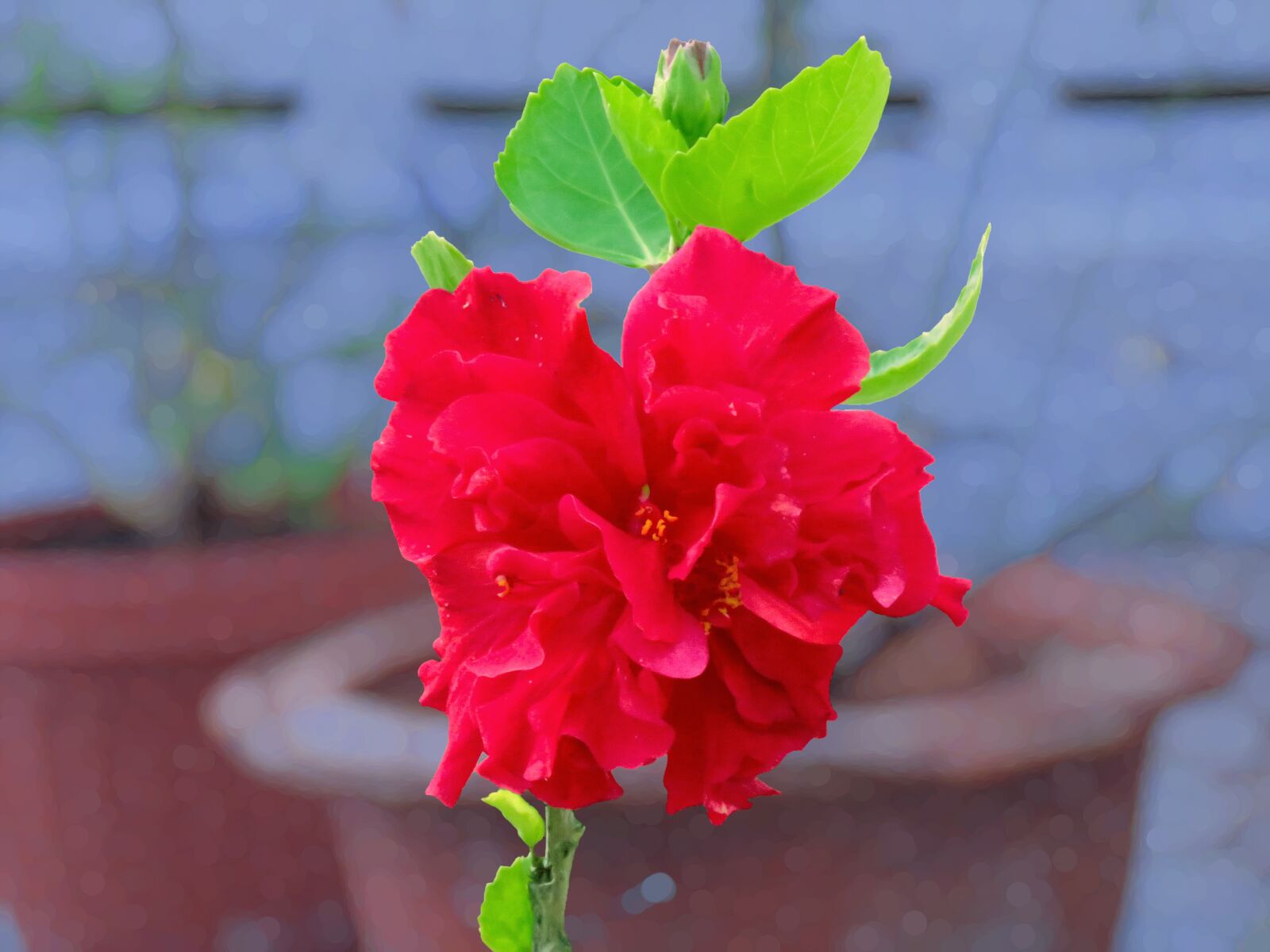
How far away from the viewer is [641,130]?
0.76ft

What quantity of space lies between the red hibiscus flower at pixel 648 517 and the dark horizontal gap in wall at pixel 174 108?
60cm

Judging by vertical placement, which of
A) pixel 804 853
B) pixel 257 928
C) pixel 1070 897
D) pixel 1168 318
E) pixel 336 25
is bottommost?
pixel 257 928

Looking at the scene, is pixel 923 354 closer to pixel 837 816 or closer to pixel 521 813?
pixel 521 813

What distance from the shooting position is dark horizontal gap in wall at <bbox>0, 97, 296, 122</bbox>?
Result: 2.42 feet

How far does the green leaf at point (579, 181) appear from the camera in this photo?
0.26 m

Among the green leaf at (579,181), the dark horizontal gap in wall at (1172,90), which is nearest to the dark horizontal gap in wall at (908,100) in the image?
the dark horizontal gap in wall at (1172,90)

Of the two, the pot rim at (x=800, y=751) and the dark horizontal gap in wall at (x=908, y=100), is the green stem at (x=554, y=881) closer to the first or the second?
the pot rim at (x=800, y=751)

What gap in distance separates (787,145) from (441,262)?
0.25 feet

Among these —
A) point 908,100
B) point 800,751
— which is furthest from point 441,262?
point 908,100

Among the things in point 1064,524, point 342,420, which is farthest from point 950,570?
point 342,420

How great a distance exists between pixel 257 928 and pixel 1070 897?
510 mm

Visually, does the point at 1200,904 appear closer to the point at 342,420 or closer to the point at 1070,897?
the point at 1070,897

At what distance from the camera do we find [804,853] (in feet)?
1.77

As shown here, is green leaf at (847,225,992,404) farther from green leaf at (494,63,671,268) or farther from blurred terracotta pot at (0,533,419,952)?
blurred terracotta pot at (0,533,419,952)
